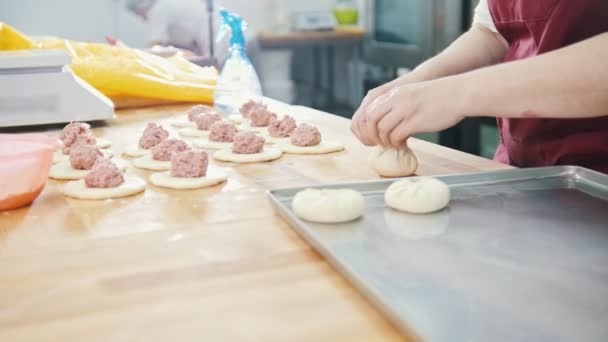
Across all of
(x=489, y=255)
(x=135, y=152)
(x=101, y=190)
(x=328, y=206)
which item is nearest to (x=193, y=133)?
(x=135, y=152)

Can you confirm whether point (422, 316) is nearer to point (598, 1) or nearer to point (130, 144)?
point (598, 1)

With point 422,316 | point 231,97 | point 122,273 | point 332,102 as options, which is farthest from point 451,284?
point 332,102

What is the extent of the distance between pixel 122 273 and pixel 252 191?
0.43m

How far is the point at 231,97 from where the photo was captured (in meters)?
2.14

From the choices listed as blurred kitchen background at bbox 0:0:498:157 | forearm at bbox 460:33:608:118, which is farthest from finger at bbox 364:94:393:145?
blurred kitchen background at bbox 0:0:498:157

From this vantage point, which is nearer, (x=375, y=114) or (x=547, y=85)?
(x=547, y=85)

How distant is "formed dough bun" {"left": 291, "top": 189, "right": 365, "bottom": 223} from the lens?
935mm

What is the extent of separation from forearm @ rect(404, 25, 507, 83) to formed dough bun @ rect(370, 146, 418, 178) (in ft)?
1.32

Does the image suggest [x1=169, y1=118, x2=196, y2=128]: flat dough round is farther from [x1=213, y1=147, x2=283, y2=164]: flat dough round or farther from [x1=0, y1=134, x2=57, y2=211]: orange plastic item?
[x1=0, y1=134, x2=57, y2=211]: orange plastic item

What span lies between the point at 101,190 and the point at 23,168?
0.48 feet

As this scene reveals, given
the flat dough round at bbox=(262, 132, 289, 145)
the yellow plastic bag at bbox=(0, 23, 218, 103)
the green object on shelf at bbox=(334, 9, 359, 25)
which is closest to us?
the flat dough round at bbox=(262, 132, 289, 145)

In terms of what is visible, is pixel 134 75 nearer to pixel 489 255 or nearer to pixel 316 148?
pixel 316 148

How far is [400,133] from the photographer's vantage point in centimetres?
118

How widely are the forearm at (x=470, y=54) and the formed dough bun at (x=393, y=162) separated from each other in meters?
0.40
